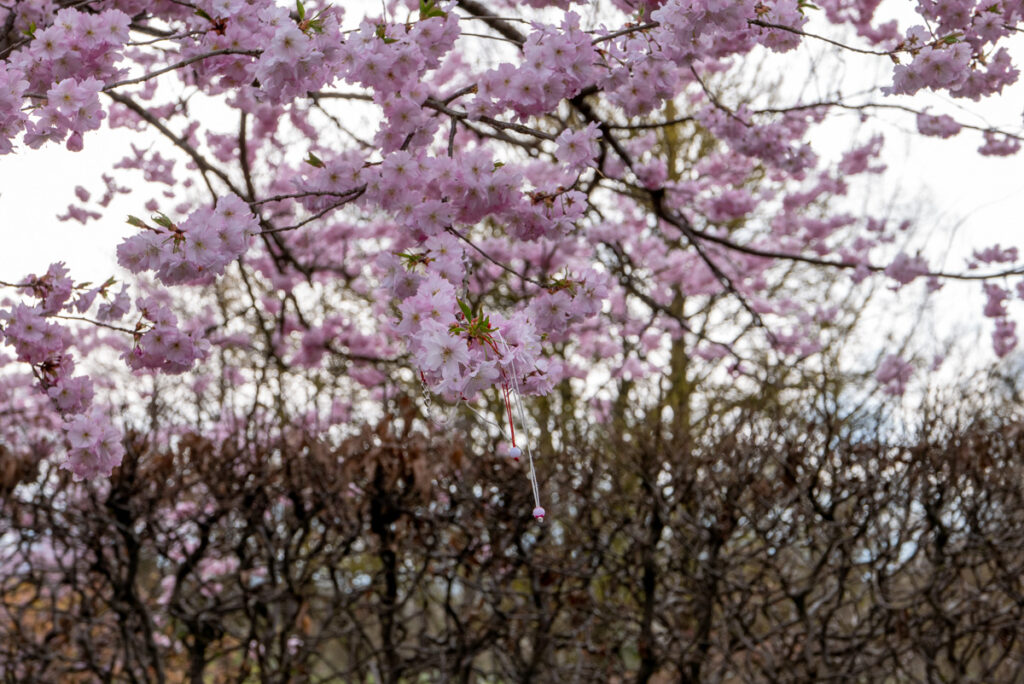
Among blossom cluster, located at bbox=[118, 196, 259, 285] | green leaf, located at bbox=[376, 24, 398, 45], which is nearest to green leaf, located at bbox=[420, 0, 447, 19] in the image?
green leaf, located at bbox=[376, 24, 398, 45]

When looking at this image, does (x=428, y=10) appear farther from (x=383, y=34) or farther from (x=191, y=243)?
(x=191, y=243)

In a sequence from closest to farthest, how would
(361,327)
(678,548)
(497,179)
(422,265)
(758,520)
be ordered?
(422,265)
(497,179)
(758,520)
(678,548)
(361,327)

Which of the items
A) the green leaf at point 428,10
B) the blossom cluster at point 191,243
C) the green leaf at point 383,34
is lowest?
the blossom cluster at point 191,243

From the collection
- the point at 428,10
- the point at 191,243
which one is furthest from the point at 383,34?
the point at 191,243

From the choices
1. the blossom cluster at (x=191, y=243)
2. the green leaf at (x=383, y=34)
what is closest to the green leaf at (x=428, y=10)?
the green leaf at (x=383, y=34)

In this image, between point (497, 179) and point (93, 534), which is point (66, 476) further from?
point (497, 179)

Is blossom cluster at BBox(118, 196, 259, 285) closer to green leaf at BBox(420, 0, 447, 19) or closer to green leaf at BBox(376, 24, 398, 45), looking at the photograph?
green leaf at BBox(376, 24, 398, 45)

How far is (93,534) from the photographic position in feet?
16.9

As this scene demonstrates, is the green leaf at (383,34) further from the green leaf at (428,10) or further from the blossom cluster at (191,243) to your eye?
the blossom cluster at (191,243)

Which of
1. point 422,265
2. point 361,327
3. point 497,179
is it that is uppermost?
point 361,327

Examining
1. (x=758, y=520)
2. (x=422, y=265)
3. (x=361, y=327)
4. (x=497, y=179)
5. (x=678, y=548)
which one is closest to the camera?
(x=422, y=265)

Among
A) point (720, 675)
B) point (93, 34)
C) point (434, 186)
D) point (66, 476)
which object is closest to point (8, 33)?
point (93, 34)

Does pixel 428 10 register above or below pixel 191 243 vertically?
above

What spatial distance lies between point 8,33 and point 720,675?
4.28 m
